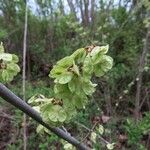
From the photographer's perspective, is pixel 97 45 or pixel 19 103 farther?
pixel 97 45

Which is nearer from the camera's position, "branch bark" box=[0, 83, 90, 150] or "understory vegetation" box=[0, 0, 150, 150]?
"branch bark" box=[0, 83, 90, 150]

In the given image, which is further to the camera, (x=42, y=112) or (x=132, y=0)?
(x=132, y=0)

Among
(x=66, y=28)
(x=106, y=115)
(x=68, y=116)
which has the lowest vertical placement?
(x=106, y=115)

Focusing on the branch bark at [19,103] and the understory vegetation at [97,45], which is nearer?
the branch bark at [19,103]

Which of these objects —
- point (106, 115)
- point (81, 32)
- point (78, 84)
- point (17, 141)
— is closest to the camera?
point (78, 84)

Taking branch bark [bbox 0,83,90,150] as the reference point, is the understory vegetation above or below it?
below

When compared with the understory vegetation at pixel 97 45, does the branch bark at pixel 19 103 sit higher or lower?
higher

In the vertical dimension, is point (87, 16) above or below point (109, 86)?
above

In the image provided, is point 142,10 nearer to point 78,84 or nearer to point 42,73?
point 42,73

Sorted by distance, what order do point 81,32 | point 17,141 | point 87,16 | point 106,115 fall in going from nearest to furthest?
point 17,141
point 106,115
point 81,32
point 87,16

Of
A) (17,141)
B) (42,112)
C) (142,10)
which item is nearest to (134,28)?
(142,10)

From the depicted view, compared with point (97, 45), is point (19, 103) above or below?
above
